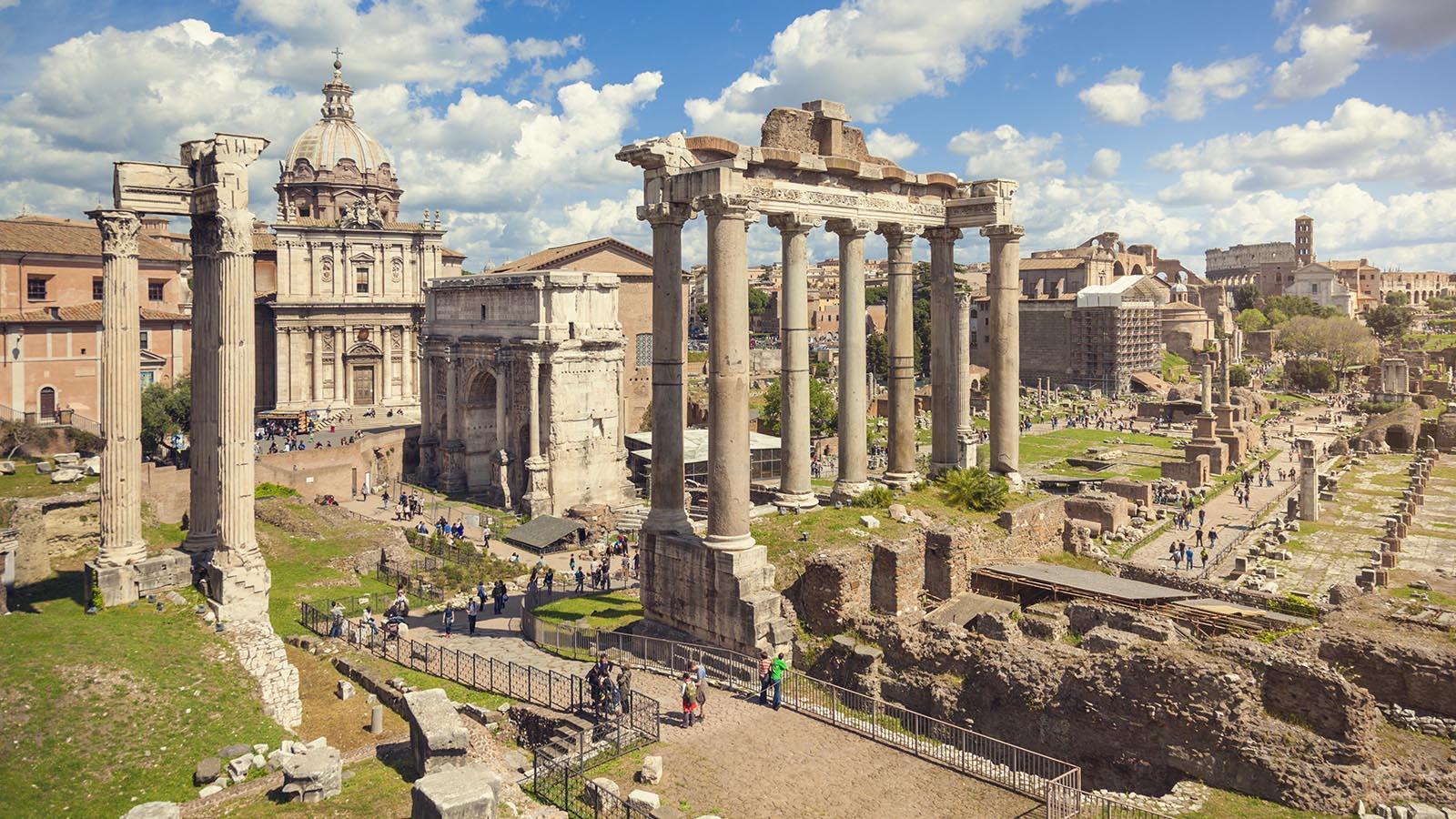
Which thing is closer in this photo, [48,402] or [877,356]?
[48,402]

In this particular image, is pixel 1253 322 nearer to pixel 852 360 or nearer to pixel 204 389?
pixel 852 360

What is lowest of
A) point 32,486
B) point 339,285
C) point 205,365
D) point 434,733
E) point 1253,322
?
point 434,733

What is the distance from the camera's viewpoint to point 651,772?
12.5 m

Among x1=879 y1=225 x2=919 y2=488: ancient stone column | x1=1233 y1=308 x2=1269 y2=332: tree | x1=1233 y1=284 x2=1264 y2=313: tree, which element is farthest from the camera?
x1=1233 y1=284 x2=1264 y2=313: tree

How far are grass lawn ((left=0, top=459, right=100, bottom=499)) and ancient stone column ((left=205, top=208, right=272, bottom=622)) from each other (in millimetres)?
8696

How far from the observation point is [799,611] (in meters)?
17.5

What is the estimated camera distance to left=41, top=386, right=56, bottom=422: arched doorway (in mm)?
40875

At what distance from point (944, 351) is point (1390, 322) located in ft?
420

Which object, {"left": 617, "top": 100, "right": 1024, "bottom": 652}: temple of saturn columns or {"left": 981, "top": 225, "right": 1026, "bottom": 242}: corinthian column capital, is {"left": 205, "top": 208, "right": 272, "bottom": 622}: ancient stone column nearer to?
{"left": 617, "top": 100, "right": 1024, "bottom": 652}: temple of saturn columns

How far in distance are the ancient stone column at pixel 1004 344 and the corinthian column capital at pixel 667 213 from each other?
8058 mm

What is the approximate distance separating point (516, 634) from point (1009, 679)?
1176 centimetres

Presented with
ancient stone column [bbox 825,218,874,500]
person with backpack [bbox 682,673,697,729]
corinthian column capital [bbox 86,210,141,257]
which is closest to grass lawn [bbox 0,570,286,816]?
person with backpack [bbox 682,673,697,729]

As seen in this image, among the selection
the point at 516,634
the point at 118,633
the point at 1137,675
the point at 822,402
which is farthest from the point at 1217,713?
the point at 822,402

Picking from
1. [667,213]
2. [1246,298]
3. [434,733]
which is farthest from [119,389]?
[1246,298]
